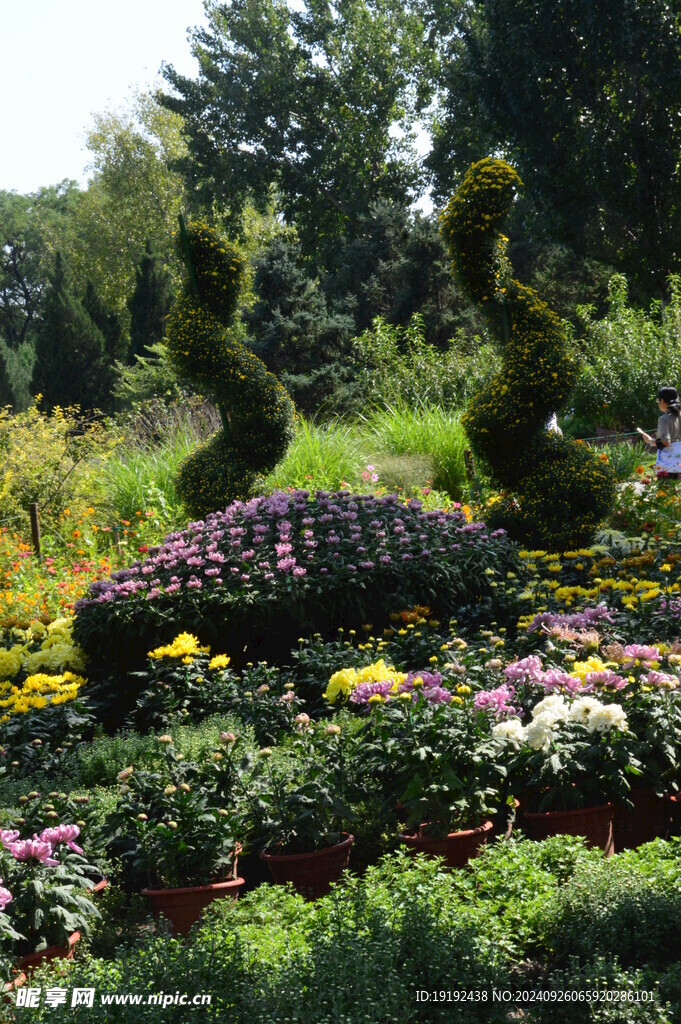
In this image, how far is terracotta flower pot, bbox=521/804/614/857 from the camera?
132 inches

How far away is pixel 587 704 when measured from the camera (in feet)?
11.4

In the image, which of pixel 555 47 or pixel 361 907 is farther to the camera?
pixel 555 47

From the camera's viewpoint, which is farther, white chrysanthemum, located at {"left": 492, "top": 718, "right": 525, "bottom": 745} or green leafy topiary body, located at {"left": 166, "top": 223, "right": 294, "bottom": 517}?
green leafy topiary body, located at {"left": 166, "top": 223, "right": 294, "bottom": 517}

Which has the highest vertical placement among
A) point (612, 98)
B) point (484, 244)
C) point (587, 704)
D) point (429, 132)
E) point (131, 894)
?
point (429, 132)

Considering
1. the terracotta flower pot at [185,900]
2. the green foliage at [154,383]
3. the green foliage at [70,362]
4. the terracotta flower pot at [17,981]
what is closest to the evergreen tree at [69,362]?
the green foliage at [70,362]

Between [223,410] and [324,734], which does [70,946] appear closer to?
[324,734]

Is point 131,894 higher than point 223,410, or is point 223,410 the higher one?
point 223,410

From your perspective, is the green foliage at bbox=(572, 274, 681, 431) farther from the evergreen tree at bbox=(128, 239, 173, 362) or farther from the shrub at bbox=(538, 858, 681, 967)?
the evergreen tree at bbox=(128, 239, 173, 362)

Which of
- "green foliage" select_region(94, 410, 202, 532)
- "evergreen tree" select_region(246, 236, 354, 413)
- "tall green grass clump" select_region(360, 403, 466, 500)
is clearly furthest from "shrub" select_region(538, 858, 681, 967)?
"evergreen tree" select_region(246, 236, 354, 413)

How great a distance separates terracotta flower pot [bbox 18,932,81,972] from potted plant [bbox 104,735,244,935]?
0.98 feet

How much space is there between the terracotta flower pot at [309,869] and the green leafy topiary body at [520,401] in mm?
4603

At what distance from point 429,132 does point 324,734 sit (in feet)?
98.7

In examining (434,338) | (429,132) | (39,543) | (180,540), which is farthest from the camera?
(429,132)

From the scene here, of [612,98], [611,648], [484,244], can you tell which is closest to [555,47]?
[612,98]
